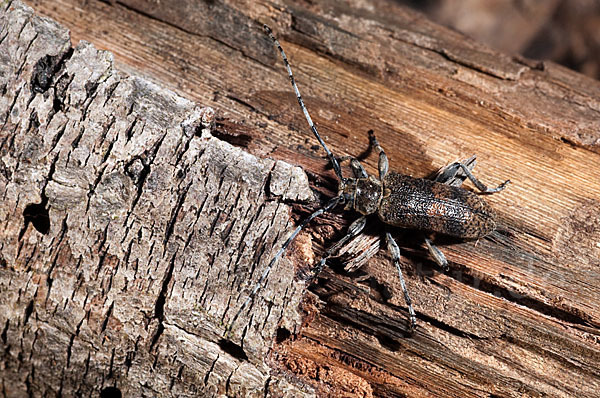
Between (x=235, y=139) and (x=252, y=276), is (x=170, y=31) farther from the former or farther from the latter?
(x=252, y=276)

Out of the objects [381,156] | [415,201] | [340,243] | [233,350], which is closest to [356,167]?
[381,156]

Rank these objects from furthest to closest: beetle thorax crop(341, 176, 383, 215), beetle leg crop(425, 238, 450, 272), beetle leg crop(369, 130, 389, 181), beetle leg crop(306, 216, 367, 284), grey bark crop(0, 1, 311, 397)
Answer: beetle leg crop(369, 130, 389, 181), beetle thorax crop(341, 176, 383, 215), beetle leg crop(425, 238, 450, 272), beetle leg crop(306, 216, 367, 284), grey bark crop(0, 1, 311, 397)

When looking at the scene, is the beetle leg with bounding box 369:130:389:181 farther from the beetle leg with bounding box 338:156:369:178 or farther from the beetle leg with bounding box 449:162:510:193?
the beetle leg with bounding box 449:162:510:193

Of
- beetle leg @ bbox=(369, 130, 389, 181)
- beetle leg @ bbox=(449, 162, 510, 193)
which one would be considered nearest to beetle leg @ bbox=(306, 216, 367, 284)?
beetle leg @ bbox=(369, 130, 389, 181)

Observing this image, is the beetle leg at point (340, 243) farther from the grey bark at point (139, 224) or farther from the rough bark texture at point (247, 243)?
the grey bark at point (139, 224)

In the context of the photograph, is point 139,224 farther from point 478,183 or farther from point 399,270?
point 478,183

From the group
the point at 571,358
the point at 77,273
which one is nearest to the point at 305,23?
the point at 77,273
